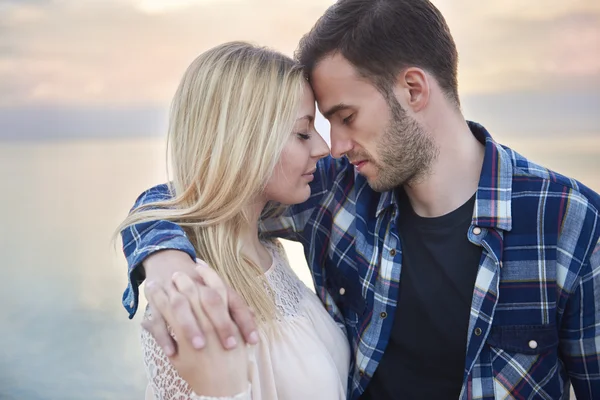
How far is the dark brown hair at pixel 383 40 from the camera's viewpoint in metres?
1.51

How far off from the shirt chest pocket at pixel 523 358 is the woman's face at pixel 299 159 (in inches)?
23.2

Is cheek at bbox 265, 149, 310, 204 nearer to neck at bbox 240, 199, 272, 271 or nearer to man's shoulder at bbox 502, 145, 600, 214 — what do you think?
neck at bbox 240, 199, 272, 271

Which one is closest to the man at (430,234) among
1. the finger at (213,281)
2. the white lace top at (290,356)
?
the white lace top at (290,356)

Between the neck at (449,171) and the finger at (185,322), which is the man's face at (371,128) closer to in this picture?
the neck at (449,171)

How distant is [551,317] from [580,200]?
0.28 metres

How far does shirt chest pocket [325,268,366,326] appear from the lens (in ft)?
5.13

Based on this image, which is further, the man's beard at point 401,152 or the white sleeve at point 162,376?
the man's beard at point 401,152

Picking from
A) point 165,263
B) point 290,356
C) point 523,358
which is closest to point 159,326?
point 165,263

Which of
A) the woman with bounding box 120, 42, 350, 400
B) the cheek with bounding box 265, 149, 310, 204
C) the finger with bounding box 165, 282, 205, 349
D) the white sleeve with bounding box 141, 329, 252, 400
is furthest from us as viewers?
the cheek with bounding box 265, 149, 310, 204

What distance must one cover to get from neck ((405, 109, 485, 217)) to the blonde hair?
42cm

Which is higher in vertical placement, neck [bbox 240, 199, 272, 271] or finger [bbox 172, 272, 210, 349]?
neck [bbox 240, 199, 272, 271]

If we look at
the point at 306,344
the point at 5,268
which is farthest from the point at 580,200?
the point at 5,268

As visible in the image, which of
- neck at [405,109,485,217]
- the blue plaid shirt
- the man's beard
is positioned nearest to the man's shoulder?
the blue plaid shirt

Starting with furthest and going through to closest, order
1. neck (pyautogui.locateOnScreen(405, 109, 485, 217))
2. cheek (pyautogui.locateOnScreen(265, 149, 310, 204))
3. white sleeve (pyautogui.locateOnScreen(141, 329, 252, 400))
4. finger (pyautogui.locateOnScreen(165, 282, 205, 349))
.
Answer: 1. neck (pyautogui.locateOnScreen(405, 109, 485, 217))
2. cheek (pyautogui.locateOnScreen(265, 149, 310, 204))
3. white sleeve (pyautogui.locateOnScreen(141, 329, 252, 400))
4. finger (pyautogui.locateOnScreen(165, 282, 205, 349))
